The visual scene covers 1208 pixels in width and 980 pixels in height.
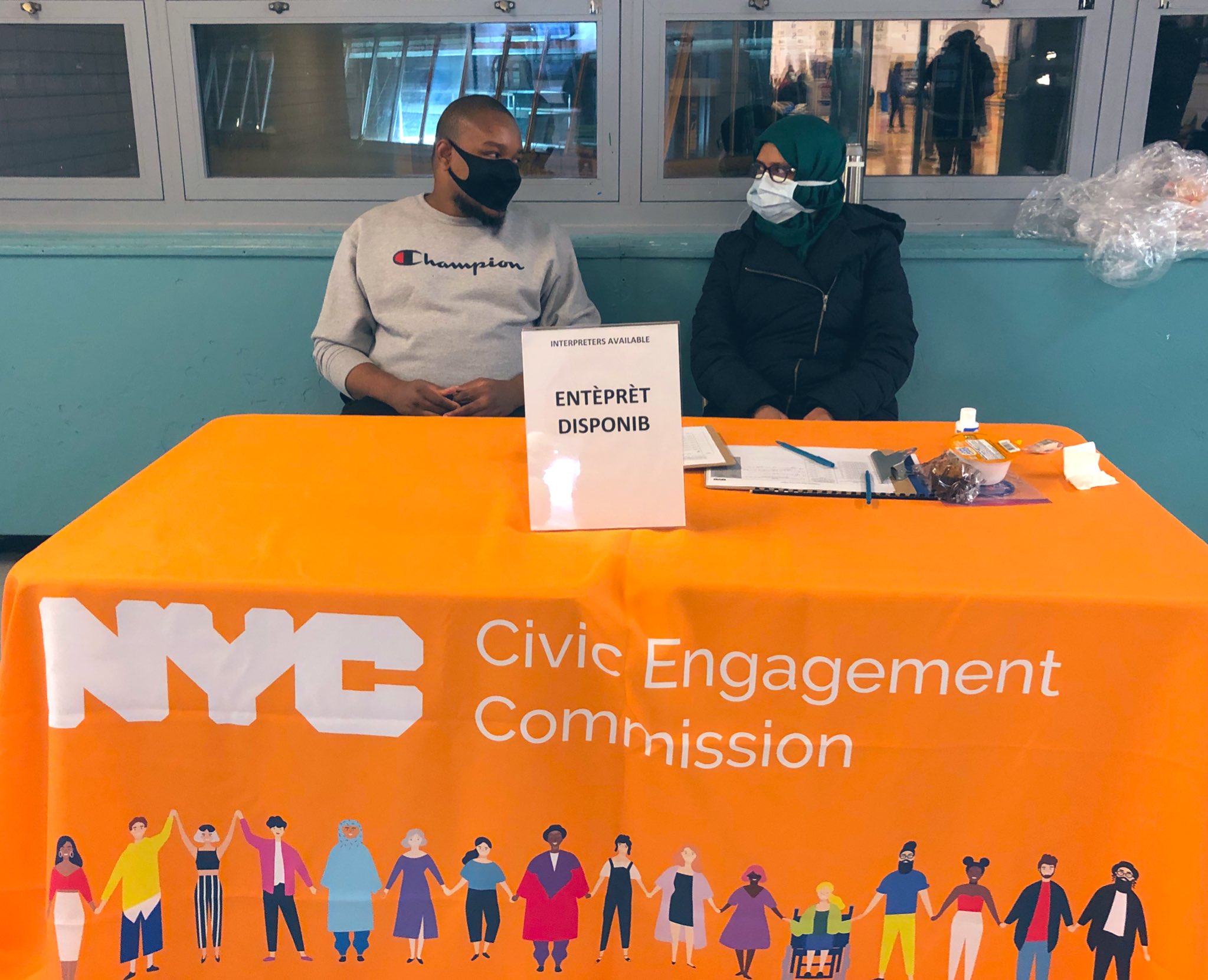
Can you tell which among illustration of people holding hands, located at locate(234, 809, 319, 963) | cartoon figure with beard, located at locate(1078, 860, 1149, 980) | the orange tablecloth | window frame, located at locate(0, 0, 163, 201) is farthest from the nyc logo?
window frame, located at locate(0, 0, 163, 201)

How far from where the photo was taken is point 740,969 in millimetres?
1214

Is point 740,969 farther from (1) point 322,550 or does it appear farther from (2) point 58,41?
(2) point 58,41

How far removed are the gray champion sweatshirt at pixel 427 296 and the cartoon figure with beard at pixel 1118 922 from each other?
1.49 metres

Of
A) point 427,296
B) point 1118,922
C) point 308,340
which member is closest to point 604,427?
point 1118,922

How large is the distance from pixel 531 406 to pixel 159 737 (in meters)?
0.56

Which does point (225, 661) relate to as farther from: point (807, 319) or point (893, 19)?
point (893, 19)

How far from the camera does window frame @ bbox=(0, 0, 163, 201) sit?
99.3 inches

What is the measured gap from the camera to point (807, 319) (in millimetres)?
2227

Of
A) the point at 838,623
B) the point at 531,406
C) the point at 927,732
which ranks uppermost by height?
the point at 531,406

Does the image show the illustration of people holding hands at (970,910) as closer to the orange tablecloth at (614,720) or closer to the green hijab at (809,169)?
the orange tablecloth at (614,720)

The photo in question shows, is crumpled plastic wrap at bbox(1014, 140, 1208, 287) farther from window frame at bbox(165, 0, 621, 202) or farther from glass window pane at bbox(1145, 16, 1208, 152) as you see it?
window frame at bbox(165, 0, 621, 202)

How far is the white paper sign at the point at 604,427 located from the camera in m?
1.25

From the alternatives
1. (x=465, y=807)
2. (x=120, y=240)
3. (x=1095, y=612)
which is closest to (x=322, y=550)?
(x=465, y=807)

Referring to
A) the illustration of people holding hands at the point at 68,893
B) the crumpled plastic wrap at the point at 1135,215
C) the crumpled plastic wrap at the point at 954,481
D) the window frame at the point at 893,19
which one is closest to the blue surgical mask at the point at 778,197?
the window frame at the point at 893,19
